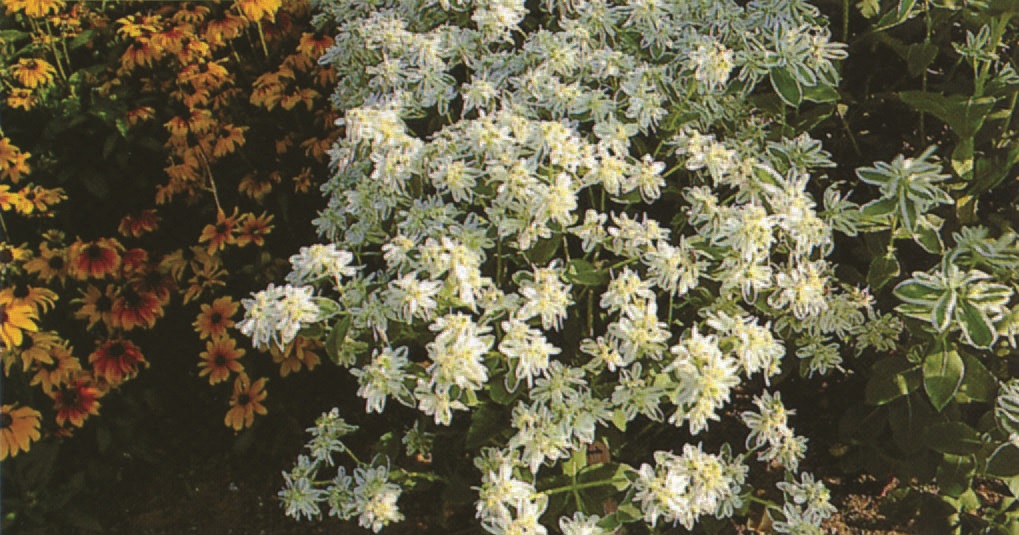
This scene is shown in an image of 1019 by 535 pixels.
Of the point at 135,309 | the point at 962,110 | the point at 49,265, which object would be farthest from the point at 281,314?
the point at 962,110

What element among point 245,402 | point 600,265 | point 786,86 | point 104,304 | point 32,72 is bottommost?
point 245,402

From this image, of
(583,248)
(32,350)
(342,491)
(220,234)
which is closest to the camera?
(583,248)

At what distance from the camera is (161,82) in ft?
8.32

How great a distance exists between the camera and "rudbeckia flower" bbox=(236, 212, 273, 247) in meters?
2.24

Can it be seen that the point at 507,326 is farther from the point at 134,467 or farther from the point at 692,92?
the point at 134,467

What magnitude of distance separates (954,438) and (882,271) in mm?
293

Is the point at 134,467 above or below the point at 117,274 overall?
below

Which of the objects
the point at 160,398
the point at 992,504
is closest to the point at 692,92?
the point at 992,504

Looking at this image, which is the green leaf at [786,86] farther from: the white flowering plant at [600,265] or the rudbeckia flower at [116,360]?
the rudbeckia flower at [116,360]

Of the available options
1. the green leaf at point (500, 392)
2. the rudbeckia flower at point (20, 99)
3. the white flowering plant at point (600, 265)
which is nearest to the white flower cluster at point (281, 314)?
the white flowering plant at point (600, 265)

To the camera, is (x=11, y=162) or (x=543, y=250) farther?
(x=11, y=162)

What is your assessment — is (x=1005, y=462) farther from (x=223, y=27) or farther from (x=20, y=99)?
(x=20, y=99)

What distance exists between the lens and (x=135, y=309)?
2145 mm

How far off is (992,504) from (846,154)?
81 cm
